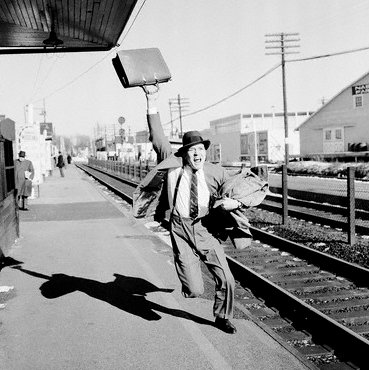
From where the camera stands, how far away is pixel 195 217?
465 centimetres

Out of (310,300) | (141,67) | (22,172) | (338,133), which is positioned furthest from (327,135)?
(141,67)

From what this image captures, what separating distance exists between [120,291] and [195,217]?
2.29m

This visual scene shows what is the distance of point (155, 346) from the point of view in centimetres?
451

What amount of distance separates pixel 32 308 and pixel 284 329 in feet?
8.99

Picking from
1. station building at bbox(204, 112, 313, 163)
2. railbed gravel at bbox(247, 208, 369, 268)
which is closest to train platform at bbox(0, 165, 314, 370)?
railbed gravel at bbox(247, 208, 369, 268)

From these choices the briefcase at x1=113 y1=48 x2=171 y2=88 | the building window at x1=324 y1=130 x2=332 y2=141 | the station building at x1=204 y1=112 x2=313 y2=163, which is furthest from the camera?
the station building at x1=204 y1=112 x2=313 y2=163

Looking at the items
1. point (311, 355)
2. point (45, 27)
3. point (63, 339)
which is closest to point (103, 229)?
point (45, 27)

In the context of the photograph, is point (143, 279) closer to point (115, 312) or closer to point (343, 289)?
point (115, 312)

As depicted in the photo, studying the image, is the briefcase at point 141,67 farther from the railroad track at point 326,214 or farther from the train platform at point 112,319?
the railroad track at point 326,214

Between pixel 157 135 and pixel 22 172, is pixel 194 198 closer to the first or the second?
pixel 157 135

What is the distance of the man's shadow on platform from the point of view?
5.53 metres

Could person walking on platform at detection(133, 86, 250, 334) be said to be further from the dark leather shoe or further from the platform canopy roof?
the platform canopy roof

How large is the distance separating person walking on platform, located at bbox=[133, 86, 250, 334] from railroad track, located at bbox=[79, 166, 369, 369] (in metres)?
0.74

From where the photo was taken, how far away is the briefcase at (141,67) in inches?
200
